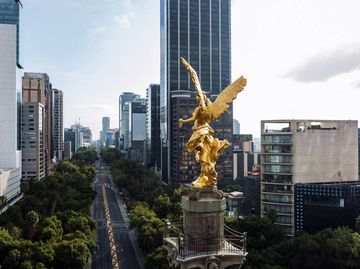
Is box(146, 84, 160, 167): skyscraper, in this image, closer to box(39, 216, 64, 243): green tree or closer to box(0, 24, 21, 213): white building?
box(0, 24, 21, 213): white building

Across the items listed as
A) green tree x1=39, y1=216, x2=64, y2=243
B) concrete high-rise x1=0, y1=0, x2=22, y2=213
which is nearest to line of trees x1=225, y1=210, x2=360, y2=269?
green tree x1=39, y1=216, x2=64, y2=243

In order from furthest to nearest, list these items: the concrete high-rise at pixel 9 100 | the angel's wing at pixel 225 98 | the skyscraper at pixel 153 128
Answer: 1. the skyscraper at pixel 153 128
2. the concrete high-rise at pixel 9 100
3. the angel's wing at pixel 225 98

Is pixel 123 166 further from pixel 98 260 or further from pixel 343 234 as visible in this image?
pixel 343 234

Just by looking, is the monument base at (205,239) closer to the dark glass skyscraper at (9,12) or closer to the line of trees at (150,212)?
the line of trees at (150,212)

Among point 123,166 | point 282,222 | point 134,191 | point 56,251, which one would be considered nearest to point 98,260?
point 56,251

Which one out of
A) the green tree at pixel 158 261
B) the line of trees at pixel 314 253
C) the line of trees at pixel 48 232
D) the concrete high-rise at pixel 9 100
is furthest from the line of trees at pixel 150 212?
the concrete high-rise at pixel 9 100

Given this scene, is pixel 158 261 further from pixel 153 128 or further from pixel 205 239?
pixel 153 128
